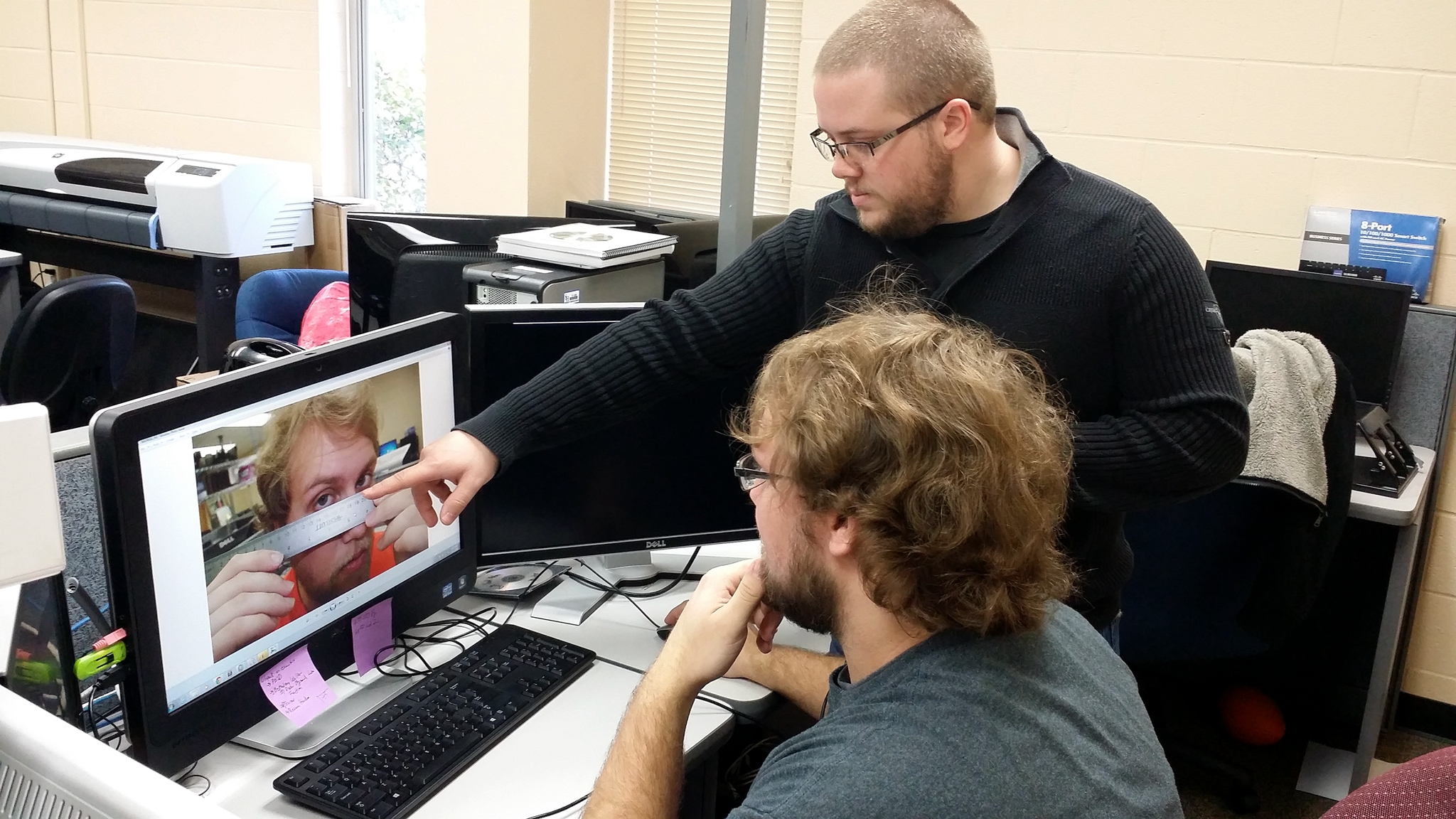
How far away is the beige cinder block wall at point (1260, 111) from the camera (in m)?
2.37

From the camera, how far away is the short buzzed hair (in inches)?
52.2

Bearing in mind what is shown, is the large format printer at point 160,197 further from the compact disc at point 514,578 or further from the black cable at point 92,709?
the black cable at point 92,709

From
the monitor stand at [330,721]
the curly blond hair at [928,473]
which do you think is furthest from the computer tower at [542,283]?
the curly blond hair at [928,473]

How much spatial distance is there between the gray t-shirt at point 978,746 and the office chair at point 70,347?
2560mm

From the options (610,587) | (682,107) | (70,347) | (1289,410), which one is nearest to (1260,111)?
(1289,410)

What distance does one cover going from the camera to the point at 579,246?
1807 mm

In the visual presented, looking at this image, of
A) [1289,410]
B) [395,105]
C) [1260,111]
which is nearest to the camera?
[1289,410]

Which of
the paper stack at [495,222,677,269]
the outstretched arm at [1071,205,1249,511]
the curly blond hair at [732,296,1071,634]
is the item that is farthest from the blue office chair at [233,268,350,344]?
the curly blond hair at [732,296,1071,634]

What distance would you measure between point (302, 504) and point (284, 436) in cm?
8

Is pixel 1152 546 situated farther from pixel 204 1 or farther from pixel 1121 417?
pixel 204 1

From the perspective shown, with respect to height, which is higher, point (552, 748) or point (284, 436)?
point (284, 436)

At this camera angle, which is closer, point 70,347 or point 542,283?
point 542,283

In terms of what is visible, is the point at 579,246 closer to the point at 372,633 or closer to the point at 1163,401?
the point at 372,633

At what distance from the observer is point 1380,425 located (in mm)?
2316
